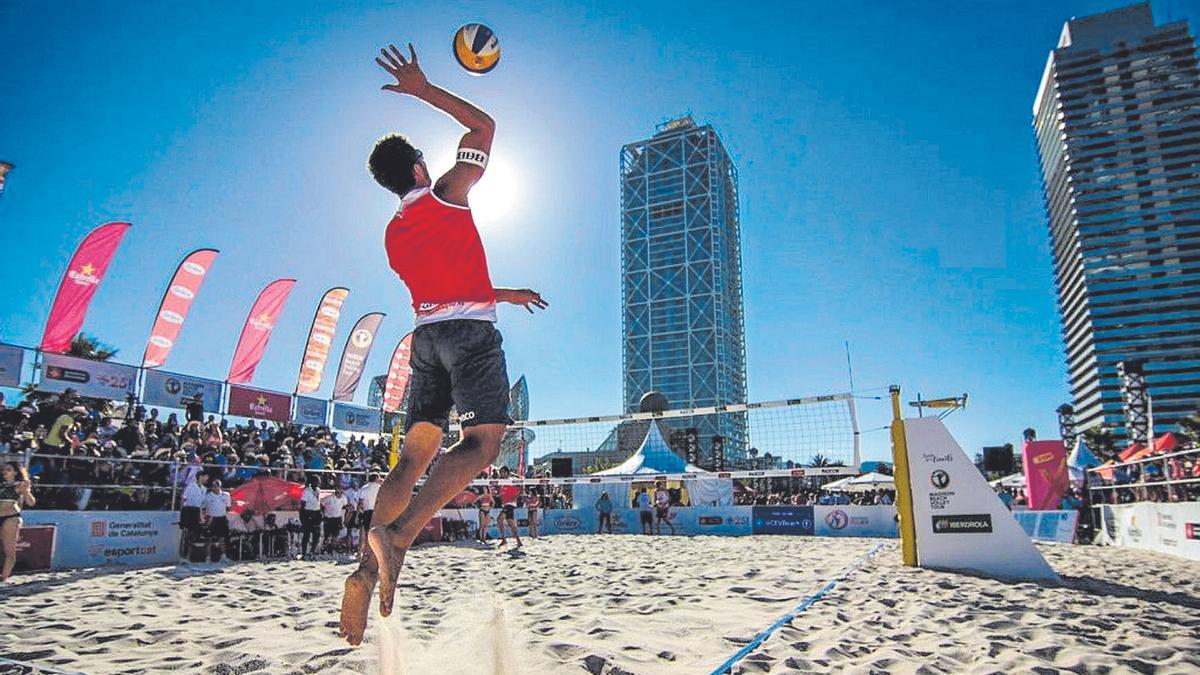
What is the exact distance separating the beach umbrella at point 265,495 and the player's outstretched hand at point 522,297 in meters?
9.01

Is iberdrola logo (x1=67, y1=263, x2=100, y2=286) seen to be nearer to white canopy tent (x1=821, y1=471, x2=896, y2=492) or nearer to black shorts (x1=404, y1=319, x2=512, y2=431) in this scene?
black shorts (x1=404, y1=319, x2=512, y2=431)

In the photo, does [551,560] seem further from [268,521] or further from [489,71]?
[489,71]

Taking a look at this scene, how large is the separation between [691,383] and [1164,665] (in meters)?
66.6

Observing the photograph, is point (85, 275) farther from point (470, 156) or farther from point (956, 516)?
Result: point (956, 516)

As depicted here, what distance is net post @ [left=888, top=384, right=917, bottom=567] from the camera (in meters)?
6.61

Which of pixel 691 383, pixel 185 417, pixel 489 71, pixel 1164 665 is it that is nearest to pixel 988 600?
pixel 1164 665

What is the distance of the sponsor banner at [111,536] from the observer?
8.02m

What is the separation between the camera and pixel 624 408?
72.2m

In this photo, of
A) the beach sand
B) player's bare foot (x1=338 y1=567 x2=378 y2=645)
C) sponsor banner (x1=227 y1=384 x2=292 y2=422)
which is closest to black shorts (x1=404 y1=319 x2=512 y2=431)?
player's bare foot (x1=338 y1=567 x2=378 y2=645)

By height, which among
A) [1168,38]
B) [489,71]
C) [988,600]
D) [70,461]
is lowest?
[988,600]

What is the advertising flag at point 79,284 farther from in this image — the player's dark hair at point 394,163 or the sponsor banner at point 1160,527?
the sponsor banner at point 1160,527

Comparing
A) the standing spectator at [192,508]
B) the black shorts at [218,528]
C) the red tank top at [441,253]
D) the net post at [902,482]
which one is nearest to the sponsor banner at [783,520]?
the net post at [902,482]

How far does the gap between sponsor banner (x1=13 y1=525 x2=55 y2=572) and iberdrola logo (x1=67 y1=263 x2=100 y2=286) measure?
5.63 metres

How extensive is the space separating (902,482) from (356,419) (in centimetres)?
1539
